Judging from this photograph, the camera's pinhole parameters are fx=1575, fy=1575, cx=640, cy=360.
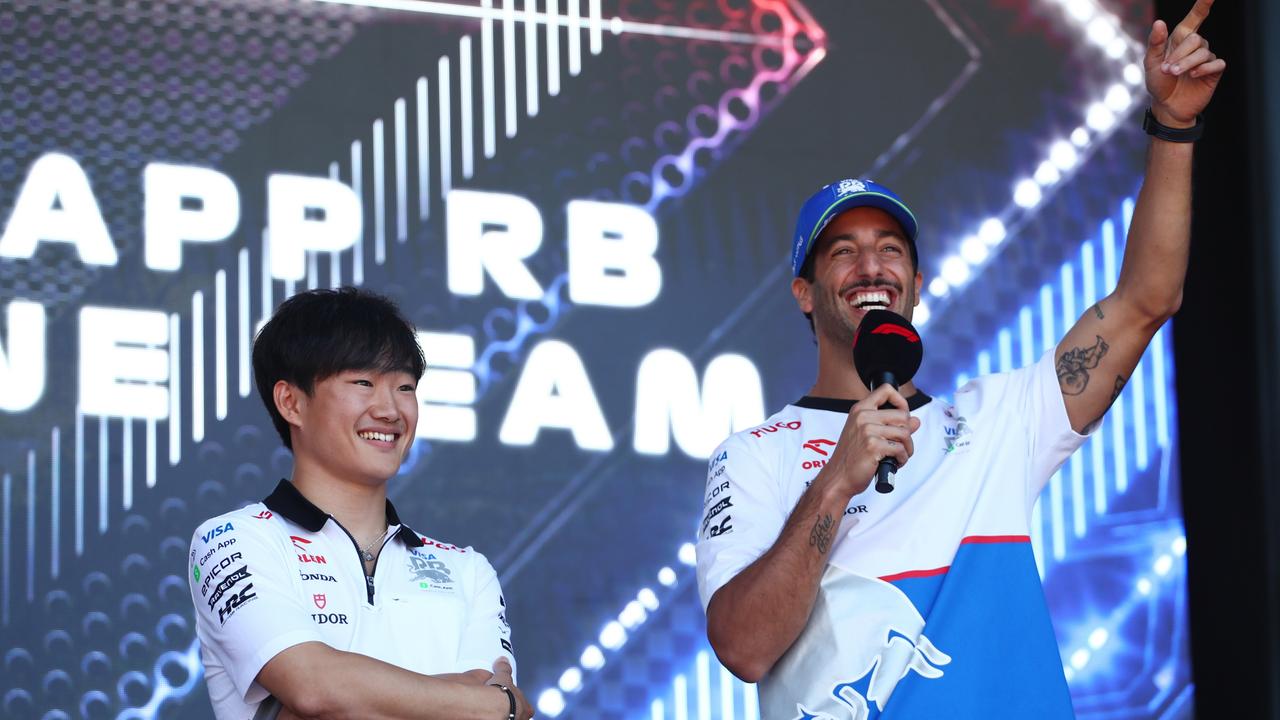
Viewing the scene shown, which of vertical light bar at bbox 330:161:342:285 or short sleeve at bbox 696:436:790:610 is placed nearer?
short sleeve at bbox 696:436:790:610

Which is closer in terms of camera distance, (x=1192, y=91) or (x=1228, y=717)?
(x=1192, y=91)

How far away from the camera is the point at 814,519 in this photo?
1.96 metres

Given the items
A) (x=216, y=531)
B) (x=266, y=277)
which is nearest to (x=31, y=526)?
(x=266, y=277)

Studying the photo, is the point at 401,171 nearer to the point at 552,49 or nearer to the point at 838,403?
the point at 552,49

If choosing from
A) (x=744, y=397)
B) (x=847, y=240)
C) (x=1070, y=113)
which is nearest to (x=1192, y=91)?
(x=847, y=240)

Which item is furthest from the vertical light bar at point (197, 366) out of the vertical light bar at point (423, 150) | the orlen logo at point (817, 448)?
the orlen logo at point (817, 448)

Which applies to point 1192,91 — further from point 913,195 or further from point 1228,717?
point 1228,717

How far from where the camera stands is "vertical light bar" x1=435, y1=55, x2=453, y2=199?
3486mm

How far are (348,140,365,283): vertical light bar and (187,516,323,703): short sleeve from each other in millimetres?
1310

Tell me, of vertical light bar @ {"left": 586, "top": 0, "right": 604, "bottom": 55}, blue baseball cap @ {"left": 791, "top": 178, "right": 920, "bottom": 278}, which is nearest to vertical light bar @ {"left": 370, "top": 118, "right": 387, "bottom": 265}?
vertical light bar @ {"left": 586, "top": 0, "right": 604, "bottom": 55}

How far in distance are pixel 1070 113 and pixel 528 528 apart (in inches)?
69.3

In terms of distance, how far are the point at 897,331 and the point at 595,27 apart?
1.90 meters

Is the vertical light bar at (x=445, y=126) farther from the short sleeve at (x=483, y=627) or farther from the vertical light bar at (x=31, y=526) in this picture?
the short sleeve at (x=483, y=627)

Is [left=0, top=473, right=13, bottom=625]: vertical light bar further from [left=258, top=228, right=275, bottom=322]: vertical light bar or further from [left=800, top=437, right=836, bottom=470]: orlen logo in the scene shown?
[left=800, top=437, right=836, bottom=470]: orlen logo
